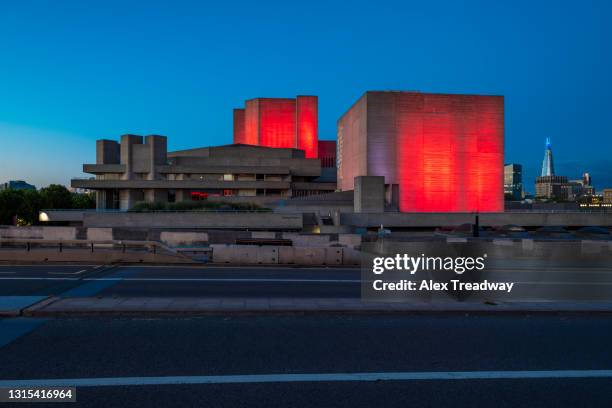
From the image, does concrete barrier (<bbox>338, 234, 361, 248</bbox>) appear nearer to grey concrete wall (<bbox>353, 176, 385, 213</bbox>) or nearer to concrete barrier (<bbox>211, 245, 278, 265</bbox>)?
concrete barrier (<bbox>211, 245, 278, 265</bbox>)

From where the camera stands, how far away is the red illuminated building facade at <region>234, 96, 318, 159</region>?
112m

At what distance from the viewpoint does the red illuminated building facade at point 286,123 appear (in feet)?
369

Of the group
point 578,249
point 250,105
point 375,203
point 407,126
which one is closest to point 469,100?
point 407,126

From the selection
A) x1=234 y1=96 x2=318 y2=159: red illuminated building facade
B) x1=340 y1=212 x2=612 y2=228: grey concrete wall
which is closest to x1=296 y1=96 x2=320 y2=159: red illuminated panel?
x1=234 y1=96 x2=318 y2=159: red illuminated building facade

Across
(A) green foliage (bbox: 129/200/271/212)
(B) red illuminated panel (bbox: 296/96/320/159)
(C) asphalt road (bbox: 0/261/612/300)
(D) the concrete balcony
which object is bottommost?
(C) asphalt road (bbox: 0/261/612/300)

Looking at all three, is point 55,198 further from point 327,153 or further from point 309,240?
point 309,240

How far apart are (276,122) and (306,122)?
787cm

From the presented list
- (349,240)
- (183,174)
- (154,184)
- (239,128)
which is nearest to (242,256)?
(349,240)
